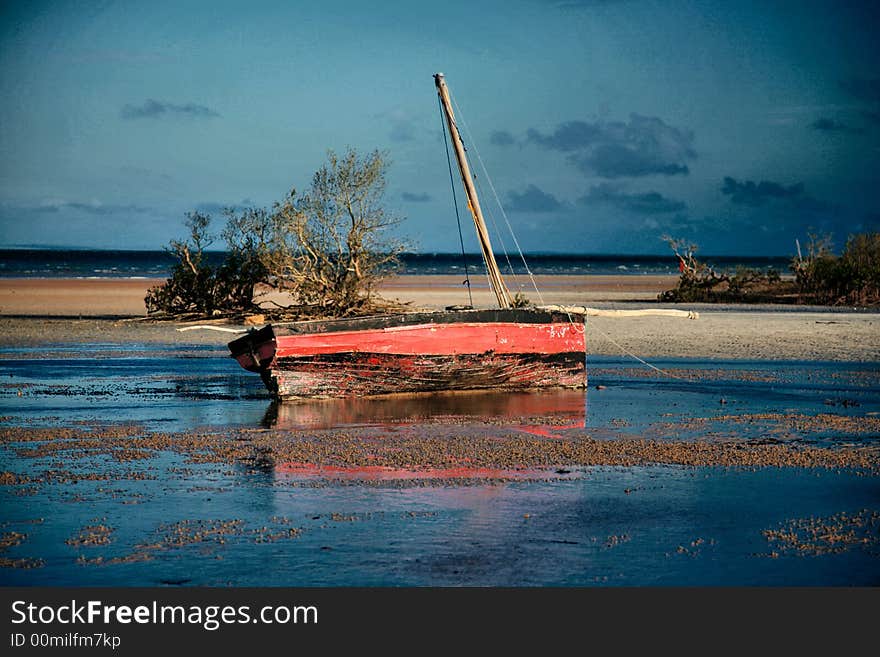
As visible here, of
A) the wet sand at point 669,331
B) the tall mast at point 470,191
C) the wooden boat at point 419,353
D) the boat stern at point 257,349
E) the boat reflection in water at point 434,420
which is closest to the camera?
the boat reflection in water at point 434,420

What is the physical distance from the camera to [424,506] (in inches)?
337

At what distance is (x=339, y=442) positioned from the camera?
11.4 m

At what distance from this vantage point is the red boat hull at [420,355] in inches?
590

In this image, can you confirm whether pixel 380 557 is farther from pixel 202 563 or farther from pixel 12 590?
pixel 12 590

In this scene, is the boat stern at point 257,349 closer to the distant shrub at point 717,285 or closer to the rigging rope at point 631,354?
the rigging rope at point 631,354

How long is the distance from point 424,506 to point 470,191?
9.38m

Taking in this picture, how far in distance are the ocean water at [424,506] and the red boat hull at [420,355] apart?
63 centimetres

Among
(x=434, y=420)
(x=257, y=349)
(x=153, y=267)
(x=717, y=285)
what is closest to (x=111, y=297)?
(x=717, y=285)

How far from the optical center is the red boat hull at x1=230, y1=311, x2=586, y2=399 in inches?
590

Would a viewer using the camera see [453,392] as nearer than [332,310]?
Yes

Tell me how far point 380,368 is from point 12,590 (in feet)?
29.6

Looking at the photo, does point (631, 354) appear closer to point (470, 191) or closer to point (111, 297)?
point (470, 191)

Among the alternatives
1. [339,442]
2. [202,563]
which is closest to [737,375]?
[339,442]

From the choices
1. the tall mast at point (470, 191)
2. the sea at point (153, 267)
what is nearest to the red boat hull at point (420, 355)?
the tall mast at point (470, 191)
